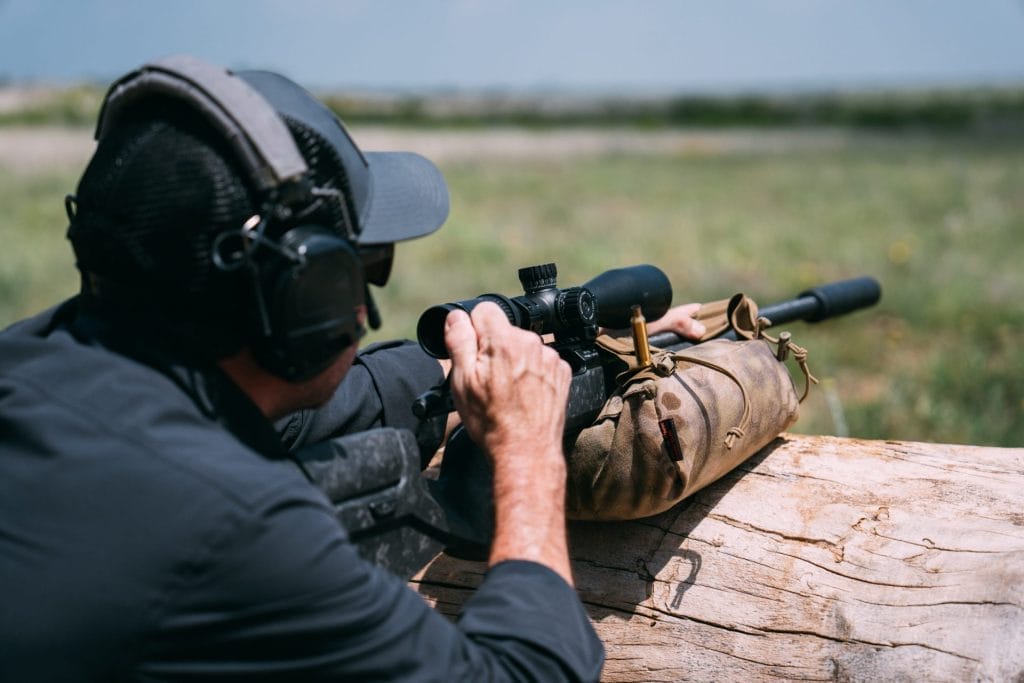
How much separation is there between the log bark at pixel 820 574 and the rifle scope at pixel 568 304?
0.58m

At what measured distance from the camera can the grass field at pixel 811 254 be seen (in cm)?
670

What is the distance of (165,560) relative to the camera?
1649mm

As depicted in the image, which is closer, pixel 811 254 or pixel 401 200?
pixel 401 200

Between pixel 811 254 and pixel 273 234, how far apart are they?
1124cm

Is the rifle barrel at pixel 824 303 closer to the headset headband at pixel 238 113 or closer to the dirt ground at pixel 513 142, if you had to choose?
the headset headband at pixel 238 113

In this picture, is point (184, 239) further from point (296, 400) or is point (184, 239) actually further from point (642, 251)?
point (642, 251)

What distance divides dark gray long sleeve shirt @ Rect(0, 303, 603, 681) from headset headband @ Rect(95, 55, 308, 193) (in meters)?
0.44

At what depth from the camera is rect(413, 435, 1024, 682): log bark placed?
2.42m

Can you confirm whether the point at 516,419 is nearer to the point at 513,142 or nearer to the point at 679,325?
the point at 679,325

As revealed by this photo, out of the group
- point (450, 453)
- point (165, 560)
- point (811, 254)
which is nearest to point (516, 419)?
point (450, 453)

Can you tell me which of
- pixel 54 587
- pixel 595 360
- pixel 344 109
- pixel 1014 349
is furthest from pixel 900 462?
pixel 344 109

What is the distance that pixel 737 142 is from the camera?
41.1m

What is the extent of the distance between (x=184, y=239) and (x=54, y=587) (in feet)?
2.09

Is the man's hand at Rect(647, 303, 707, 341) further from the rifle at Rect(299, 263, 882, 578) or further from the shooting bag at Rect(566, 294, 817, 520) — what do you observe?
the shooting bag at Rect(566, 294, 817, 520)
